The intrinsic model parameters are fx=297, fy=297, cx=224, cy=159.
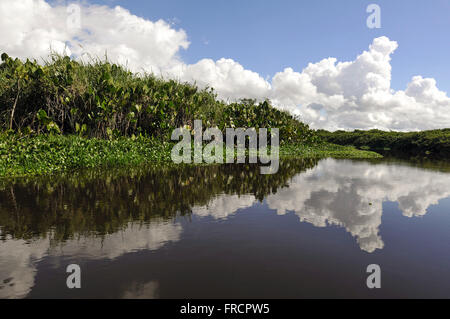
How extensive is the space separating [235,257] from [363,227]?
2320 millimetres

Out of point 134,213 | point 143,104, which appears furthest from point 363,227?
point 143,104

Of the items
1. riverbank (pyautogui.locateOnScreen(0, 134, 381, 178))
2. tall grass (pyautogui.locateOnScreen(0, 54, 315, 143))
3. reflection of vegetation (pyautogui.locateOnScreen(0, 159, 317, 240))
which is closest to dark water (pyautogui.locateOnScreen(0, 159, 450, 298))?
reflection of vegetation (pyautogui.locateOnScreen(0, 159, 317, 240))

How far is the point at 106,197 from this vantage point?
5707mm

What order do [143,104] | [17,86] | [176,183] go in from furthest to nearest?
[143,104], [17,86], [176,183]

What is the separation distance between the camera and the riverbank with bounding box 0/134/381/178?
7.81m

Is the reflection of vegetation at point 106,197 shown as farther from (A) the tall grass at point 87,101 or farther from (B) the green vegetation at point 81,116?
(A) the tall grass at point 87,101

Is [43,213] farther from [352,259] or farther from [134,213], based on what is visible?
[352,259]

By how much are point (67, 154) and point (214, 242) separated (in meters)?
7.23

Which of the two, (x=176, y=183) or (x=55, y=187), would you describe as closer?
(x=55, y=187)

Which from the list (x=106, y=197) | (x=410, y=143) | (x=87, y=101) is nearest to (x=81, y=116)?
(x=87, y=101)

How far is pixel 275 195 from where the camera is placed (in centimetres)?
655

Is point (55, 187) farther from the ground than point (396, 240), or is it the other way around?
point (55, 187)

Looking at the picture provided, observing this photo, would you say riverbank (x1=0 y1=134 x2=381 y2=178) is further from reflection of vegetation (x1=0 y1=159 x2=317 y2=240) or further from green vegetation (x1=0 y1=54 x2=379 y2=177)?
reflection of vegetation (x1=0 y1=159 x2=317 y2=240)

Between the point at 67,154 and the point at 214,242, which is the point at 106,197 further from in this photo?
the point at 67,154
